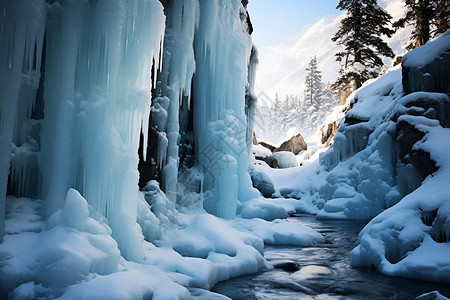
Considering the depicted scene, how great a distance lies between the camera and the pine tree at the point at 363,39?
2227 cm

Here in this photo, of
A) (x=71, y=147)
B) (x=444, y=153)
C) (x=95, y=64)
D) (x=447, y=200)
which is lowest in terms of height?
(x=447, y=200)

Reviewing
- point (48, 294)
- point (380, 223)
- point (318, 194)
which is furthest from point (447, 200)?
point (318, 194)

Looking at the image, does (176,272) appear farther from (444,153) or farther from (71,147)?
(444,153)

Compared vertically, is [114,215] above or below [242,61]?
below

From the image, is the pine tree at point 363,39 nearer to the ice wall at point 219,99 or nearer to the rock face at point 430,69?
the rock face at point 430,69

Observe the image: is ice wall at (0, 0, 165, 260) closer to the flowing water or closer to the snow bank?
the flowing water

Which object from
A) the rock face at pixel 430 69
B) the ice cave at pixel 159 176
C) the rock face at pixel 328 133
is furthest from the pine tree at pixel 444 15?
the rock face at pixel 328 133

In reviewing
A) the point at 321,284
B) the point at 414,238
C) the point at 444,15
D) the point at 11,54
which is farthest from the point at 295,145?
the point at 11,54

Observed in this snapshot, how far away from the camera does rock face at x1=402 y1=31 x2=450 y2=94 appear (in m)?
11.6

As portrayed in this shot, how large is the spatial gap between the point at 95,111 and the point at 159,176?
359 cm

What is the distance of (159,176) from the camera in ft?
27.3

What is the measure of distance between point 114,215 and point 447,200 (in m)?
6.05

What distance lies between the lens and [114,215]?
197 inches

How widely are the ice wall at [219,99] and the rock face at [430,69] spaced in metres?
6.72
